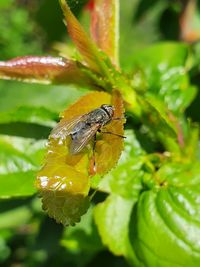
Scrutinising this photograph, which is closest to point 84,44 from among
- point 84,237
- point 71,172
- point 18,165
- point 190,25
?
point 71,172

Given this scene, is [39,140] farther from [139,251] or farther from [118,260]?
[118,260]

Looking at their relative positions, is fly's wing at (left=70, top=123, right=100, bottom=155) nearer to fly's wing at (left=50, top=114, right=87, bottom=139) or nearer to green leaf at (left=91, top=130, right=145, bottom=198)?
fly's wing at (left=50, top=114, right=87, bottom=139)

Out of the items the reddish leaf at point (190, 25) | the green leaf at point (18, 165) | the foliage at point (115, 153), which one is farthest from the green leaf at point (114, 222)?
the reddish leaf at point (190, 25)

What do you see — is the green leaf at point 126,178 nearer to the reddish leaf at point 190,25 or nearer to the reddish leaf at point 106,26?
the reddish leaf at point 106,26

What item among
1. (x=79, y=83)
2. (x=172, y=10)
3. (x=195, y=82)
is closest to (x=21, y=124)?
Result: (x=79, y=83)

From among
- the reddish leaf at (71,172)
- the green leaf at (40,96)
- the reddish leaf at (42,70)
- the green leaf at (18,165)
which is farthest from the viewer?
the green leaf at (40,96)

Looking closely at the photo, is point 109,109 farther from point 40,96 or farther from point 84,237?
point 40,96

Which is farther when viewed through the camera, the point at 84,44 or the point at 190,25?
the point at 190,25
